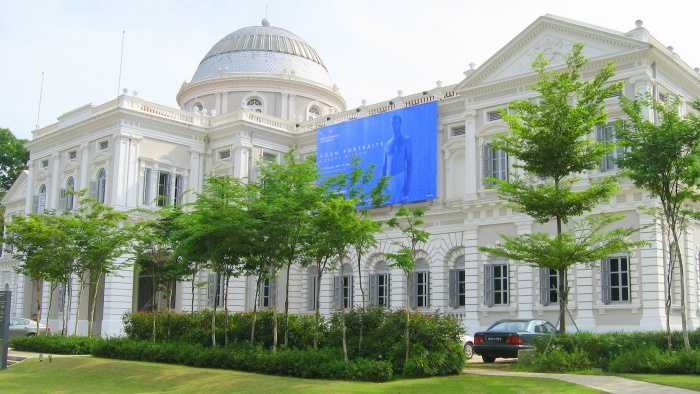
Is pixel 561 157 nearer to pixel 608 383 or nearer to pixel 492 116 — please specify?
pixel 608 383

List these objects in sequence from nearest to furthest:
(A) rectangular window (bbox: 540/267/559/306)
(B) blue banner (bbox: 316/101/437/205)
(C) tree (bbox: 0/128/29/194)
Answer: (A) rectangular window (bbox: 540/267/559/306) < (B) blue banner (bbox: 316/101/437/205) < (C) tree (bbox: 0/128/29/194)

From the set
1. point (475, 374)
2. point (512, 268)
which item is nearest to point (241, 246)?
point (475, 374)

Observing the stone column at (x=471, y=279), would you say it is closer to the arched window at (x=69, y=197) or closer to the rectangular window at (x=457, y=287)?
the rectangular window at (x=457, y=287)

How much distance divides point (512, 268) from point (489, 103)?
7.51 m

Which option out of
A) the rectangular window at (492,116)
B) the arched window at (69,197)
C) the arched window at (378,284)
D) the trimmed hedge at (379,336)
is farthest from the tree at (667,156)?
the arched window at (69,197)

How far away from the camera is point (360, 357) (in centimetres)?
1966

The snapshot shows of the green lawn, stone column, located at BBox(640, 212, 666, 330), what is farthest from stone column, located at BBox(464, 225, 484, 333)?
the green lawn

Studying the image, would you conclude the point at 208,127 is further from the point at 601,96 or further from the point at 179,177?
the point at 601,96

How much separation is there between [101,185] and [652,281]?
28.4m

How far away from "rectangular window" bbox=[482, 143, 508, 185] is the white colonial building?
5 centimetres

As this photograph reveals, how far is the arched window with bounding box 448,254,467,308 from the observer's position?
36969mm

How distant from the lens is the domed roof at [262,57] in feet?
170

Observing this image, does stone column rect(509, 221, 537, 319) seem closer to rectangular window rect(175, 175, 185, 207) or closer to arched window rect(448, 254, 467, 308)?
arched window rect(448, 254, 467, 308)

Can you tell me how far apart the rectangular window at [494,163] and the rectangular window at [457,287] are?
4.67 metres
